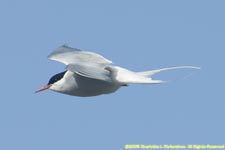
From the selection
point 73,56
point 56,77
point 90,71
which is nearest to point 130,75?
point 90,71

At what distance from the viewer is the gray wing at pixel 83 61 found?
49.1 feet

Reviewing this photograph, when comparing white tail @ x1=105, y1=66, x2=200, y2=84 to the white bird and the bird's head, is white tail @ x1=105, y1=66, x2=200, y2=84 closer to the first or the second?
the white bird

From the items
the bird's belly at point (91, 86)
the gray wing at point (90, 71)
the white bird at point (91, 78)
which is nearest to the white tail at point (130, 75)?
the white bird at point (91, 78)

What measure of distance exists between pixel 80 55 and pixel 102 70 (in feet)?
5.07

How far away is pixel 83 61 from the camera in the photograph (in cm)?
1664

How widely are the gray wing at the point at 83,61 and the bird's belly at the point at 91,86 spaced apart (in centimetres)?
30

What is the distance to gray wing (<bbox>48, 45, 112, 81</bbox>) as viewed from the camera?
49.1 ft

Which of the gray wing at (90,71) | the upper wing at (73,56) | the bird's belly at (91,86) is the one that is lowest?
the bird's belly at (91,86)

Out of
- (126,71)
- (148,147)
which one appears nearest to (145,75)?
(126,71)

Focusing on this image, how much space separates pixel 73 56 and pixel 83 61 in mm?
361

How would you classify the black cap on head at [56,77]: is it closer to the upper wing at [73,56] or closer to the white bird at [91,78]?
the white bird at [91,78]

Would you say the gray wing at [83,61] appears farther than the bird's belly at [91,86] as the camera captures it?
No

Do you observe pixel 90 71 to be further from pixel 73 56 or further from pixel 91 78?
pixel 73 56

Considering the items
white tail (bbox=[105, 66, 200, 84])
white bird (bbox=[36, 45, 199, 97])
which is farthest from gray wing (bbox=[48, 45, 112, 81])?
white tail (bbox=[105, 66, 200, 84])
